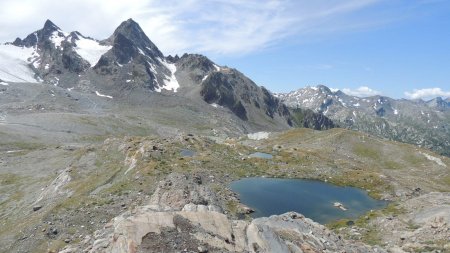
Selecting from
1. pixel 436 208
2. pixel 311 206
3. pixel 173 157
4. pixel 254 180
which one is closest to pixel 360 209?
pixel 311 206

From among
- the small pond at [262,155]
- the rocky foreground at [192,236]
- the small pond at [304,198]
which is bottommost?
the small pond at [304,198]

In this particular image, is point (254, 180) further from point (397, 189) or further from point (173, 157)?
point (397, 189)

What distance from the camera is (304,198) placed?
67.2 metres

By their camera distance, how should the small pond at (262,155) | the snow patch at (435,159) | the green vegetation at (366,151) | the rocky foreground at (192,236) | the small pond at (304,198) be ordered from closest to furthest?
the rocky foreground at (192,236) → the small pond at (304,198) → the small pond at (262,155) → the snow patch at (435,159) → the green vegetation at (366,151)

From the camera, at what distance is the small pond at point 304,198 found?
198 ft

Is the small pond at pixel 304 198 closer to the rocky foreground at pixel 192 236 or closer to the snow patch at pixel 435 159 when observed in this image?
the rocky foreground at pixel 192 236

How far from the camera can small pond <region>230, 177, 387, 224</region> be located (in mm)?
60406

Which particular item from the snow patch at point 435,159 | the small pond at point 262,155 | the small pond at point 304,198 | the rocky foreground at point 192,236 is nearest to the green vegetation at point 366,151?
the snow patch at point 435,159

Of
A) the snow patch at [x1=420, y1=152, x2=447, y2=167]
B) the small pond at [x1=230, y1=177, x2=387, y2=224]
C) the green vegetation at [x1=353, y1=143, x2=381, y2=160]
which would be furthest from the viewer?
the green vegetation at [x1=353, y1=143, x2=381, y2=160]

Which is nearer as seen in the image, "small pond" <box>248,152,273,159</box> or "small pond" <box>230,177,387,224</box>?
"small pond" <box>230,177,387,224</box>

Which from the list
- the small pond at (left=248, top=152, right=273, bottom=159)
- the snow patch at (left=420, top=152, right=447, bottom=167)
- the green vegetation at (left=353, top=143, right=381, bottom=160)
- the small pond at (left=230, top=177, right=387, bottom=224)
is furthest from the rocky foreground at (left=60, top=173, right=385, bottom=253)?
the snow patch at (left=420, top=152, right=447, bottom=167)

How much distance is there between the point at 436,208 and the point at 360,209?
13.1 meters

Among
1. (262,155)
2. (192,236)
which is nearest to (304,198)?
(262,155)

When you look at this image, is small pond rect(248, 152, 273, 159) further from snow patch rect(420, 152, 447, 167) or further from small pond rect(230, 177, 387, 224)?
snow patch rect(420, 152, 447, 167)
